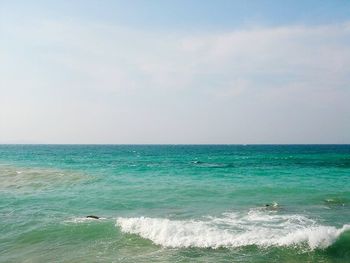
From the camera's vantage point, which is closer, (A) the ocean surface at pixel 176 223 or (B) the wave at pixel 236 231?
(A) the ocean surface at pixel 176 223

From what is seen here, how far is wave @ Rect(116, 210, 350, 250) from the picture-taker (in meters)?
13.8

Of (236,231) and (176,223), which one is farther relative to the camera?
(176,223)

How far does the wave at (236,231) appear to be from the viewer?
1375 centimetres

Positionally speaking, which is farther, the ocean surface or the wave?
the wave

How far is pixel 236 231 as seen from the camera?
15.3 meters

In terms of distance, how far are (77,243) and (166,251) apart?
3.73m

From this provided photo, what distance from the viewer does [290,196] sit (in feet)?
80.9

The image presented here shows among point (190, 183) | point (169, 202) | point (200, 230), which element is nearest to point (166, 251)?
point (200, 230)

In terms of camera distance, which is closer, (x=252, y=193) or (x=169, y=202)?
(x=169, y=202)

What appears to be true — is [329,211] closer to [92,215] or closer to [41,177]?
[92,215]

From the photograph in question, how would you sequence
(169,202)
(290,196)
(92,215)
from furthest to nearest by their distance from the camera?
1. (290,196)
2. (169,202)
3. (92,215)

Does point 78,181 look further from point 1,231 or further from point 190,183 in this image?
point 1,231

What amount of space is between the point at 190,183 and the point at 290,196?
9565 mm

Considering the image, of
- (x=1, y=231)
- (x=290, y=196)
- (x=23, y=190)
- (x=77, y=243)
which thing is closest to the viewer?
(x=77, y=243)
